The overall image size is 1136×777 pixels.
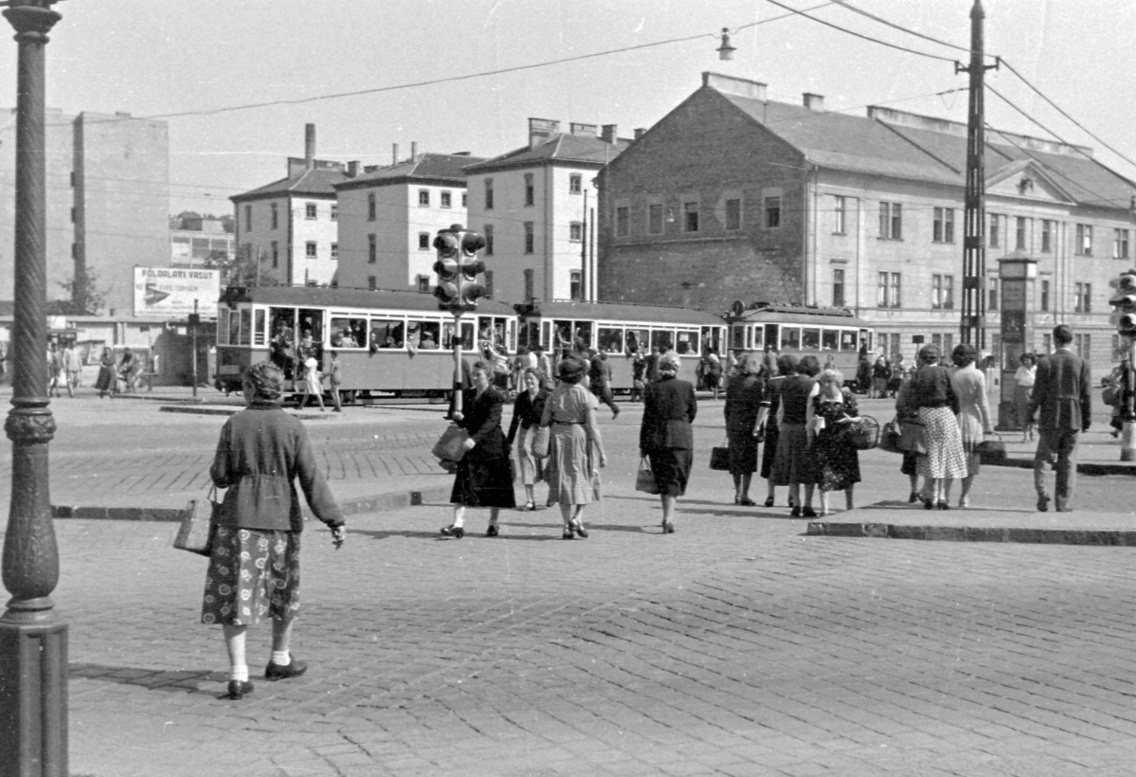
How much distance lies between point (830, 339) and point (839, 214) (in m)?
11.3

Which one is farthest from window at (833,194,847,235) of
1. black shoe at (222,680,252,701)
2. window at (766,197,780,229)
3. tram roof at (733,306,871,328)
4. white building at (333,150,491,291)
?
black shoe at (222,680,252,701)

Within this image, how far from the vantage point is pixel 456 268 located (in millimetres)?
17250

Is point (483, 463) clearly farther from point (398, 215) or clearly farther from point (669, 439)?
point (398, 215)

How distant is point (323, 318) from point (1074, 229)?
2012 inches

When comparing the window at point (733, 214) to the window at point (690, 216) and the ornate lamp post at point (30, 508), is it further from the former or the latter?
the ornate lamp post at point (30, 508)

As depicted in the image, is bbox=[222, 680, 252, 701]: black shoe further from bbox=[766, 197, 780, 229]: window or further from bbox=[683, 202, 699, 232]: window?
bbox=[683, 202, 699, 232]: window

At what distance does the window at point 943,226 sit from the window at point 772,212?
9452 millimetres

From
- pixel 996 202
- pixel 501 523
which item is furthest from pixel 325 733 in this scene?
pixel 996 202

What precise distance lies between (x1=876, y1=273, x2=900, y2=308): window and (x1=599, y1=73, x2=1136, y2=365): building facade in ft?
0.22

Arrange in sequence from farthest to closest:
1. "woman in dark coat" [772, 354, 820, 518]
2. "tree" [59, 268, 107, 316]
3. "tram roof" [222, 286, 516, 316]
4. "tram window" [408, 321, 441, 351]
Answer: "tree" [59, 268, 107, 316], "tram window" [408, 321, 441, 351], "tram roof" [222, 286, 516, 316], "woman in dark coat" [772, 354, 820, 518]

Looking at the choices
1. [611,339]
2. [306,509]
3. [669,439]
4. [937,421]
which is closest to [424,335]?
[611,339]

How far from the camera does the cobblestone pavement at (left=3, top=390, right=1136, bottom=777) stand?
5867mm

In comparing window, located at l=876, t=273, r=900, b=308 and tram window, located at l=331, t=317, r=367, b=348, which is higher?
window, located at l=876, t=273, r=900, b=308

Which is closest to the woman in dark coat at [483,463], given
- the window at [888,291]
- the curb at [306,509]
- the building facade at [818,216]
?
the curb at [306,509]
